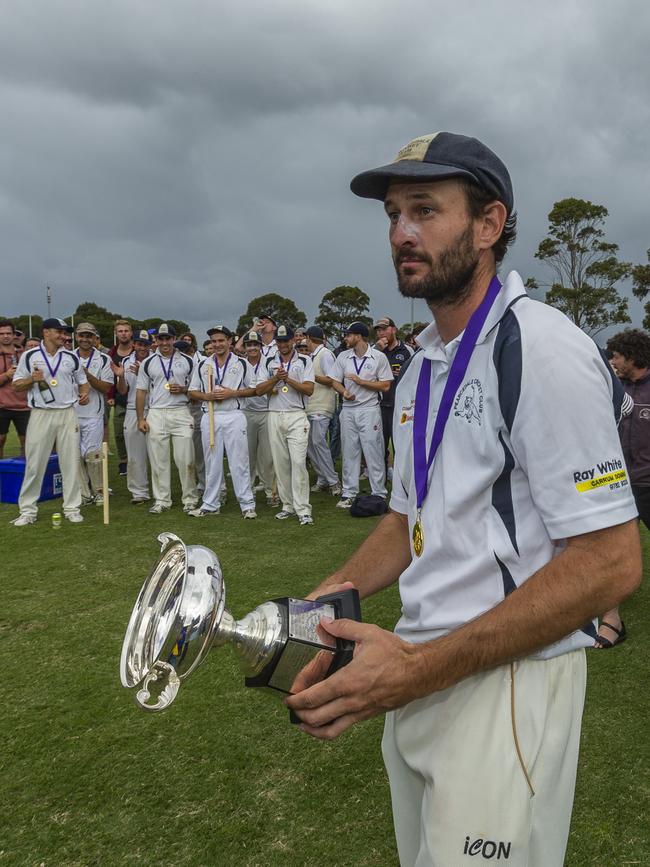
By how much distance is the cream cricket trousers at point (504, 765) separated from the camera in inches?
48.1

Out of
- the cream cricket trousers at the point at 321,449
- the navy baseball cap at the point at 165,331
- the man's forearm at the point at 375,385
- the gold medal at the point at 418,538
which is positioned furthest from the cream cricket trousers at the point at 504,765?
the cream cricket trousers at the point at 321,449

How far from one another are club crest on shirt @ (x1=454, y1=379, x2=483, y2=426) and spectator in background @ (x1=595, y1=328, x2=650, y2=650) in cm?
381

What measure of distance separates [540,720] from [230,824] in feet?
6.66

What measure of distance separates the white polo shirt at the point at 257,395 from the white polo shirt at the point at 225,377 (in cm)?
7

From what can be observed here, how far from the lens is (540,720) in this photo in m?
1.26

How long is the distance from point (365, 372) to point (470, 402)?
26.5ft

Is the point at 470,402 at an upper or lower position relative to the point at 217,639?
upper

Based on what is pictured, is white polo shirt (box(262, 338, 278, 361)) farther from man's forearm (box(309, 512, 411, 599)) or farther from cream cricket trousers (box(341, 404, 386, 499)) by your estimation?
man's forearm (box(309, 512, 411, 599))

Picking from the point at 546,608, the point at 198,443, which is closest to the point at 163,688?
the point at 546,608

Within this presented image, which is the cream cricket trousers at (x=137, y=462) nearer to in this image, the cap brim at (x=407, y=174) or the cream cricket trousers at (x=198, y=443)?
the cream cricket trousers at (x=198, y=443)

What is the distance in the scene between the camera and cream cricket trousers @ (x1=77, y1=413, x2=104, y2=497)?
9.38 m

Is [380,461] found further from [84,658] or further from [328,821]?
[328,821]

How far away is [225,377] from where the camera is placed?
877 centimetres

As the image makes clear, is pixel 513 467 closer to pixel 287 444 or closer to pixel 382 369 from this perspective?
pixel 287 444
